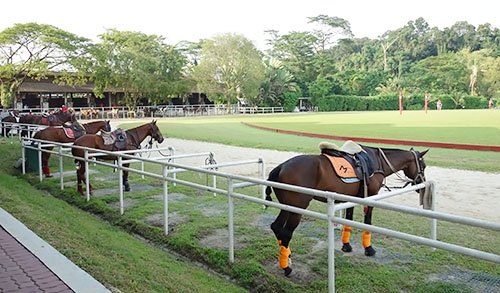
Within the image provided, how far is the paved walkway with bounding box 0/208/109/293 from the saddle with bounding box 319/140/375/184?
270 cm

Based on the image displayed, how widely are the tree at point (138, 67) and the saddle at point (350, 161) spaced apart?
136 ft

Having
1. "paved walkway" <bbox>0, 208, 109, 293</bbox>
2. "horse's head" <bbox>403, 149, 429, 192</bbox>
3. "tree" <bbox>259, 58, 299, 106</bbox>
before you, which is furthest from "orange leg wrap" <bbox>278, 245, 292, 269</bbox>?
A: "tree" <bbox>259, 58, 299, 106</bbox>

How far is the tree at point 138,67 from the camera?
47000mm

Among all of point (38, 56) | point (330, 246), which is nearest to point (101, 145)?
point (330, 246)

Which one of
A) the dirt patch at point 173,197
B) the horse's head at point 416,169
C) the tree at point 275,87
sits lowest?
the dirt patch at point 173,197

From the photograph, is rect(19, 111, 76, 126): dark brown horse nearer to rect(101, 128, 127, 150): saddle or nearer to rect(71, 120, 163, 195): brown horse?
rect(71, 120, 163, 195): brown horse

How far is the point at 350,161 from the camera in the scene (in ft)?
17.1

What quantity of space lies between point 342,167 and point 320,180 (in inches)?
12.5

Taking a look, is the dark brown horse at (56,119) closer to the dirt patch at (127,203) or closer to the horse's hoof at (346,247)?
the dirt patch at (127,203)

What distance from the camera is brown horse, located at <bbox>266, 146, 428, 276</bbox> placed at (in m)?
4.69

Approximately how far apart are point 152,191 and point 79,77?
36405mm

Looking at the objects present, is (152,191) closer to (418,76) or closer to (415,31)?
(418,76)

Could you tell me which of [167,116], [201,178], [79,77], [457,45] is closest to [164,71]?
[167,116]

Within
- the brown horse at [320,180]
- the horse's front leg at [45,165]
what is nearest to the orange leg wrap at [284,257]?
the brown horse at [320,180]
